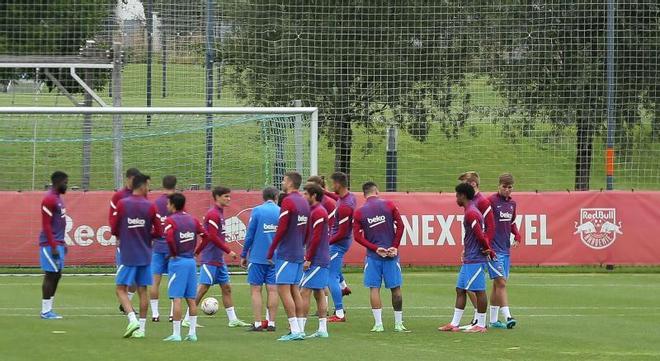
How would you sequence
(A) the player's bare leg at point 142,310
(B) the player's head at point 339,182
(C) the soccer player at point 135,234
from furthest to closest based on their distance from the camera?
1. (B) the player's head at point 339,182
2. (C) the soccer player at point 135,234
3. (A) the player's bare leg at point 142,310

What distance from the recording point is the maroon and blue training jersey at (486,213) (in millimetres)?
17000

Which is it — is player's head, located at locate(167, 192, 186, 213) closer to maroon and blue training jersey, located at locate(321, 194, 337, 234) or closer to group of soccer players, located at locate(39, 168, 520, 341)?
group of soccer players, located at locate(39, 168, 520, 341)

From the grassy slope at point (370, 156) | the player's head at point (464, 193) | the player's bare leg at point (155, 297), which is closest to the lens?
the player's head at point (464, 193)

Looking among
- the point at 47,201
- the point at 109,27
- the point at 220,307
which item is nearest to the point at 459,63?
the point at 109,27

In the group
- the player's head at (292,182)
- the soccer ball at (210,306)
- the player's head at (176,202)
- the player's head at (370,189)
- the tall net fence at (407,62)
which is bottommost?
the soccer ball at (210,306)

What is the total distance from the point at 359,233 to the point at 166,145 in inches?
573

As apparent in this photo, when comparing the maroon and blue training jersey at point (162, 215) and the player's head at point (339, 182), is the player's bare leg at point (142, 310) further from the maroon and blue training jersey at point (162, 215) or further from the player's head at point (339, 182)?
the player's head at point (339, 182)

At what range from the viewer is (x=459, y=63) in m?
30.1

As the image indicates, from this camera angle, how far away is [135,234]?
52.3 ft

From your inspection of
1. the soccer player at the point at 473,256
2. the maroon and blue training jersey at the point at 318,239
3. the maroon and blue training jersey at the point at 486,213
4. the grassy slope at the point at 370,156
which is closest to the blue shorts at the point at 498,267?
the soccer player at the point at 473,256

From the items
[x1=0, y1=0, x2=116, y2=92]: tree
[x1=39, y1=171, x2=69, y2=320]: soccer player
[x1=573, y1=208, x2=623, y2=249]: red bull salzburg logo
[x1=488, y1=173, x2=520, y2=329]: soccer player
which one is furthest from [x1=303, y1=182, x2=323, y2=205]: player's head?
[x1=0, y1=0, x2=116, y2=92]: tree

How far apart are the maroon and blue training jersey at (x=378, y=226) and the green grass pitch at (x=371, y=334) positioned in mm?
1272

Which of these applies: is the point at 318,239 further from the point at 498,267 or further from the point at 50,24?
the point at 50,24

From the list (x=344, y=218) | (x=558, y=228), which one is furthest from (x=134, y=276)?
(x=558, y=228)
